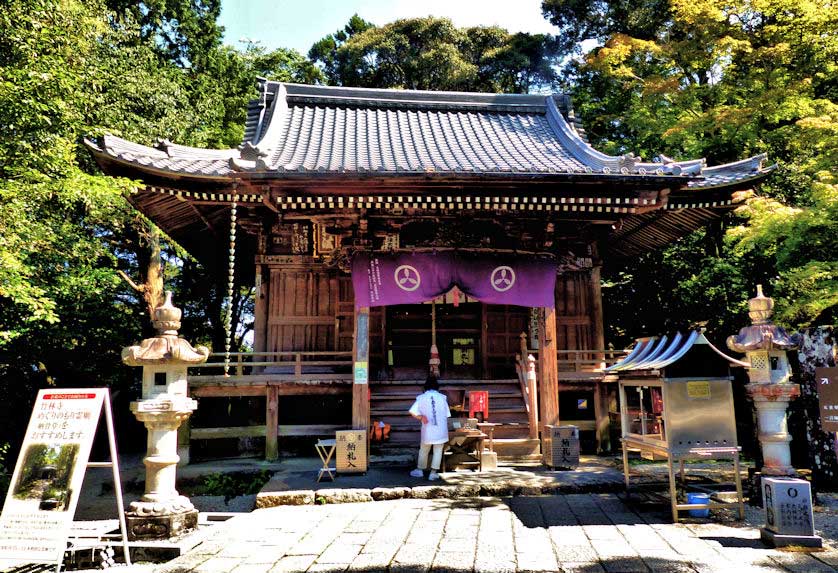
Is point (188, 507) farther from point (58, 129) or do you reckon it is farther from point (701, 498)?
point (58, 129)

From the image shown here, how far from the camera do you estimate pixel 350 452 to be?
8289mm

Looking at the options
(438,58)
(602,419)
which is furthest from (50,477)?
(438,58)

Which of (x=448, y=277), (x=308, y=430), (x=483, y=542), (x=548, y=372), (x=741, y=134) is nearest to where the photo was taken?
(x=483, y=542)

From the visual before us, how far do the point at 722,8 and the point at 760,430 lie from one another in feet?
44.0

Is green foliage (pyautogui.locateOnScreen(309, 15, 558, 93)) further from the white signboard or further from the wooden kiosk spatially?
the white signboard

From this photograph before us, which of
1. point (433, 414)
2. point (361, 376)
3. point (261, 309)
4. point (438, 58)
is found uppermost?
point (438, 58)

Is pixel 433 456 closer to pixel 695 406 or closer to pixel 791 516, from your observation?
pixel 695 406

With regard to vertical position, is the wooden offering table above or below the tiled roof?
below

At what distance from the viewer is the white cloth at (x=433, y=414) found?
8.00m

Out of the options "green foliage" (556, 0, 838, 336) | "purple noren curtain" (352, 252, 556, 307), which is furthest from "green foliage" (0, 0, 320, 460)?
"green foliage" (556, 0, 838, 336)

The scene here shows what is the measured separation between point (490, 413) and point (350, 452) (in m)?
3.40

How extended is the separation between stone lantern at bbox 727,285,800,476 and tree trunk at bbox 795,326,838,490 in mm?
2142

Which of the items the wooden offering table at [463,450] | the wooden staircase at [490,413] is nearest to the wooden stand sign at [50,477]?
the wooden offering table at [463,450]

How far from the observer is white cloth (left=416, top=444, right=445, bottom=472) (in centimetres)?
805
